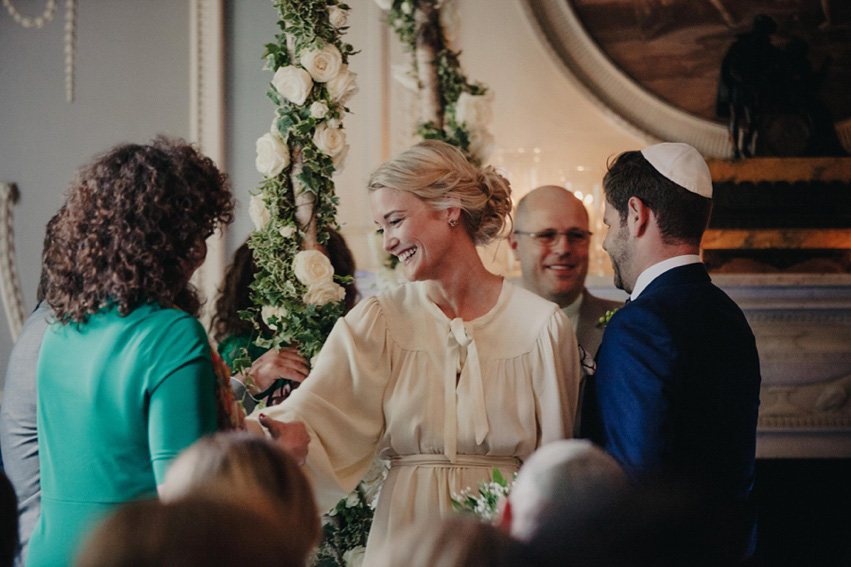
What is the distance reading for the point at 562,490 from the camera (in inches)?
49.5

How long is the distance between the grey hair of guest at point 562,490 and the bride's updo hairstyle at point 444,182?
4.34ft

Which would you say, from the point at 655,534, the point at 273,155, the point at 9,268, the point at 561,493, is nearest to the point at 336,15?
the point at 273,155

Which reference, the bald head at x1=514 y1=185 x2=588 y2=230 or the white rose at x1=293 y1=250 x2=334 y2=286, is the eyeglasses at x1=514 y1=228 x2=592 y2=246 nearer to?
the bald head at x1=514 y1=185 x2=588 y2=230

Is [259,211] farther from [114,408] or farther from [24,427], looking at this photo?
[114,408]

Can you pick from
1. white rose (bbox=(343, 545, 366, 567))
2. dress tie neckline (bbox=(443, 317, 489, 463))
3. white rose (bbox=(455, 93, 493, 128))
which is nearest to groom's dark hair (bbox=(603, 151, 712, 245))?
dress tie neckline (bbox=(443, 317, 489, 463))

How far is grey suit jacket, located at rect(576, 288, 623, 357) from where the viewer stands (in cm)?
361

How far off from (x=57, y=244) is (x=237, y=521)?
3.53 ft

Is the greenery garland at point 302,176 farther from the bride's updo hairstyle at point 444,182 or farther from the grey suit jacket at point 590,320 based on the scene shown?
the grey suit jacket at point 590,320

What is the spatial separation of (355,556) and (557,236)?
1543 millimetres

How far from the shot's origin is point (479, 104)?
163 inches

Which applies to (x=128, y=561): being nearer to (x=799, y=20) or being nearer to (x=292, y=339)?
(x=292, y=339)

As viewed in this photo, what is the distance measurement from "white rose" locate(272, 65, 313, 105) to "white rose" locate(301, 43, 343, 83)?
0.03 meters

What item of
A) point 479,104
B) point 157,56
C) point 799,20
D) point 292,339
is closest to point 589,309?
point 479,104

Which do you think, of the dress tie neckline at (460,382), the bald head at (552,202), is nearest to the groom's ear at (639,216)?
the dress tie neckline at (460,382)
